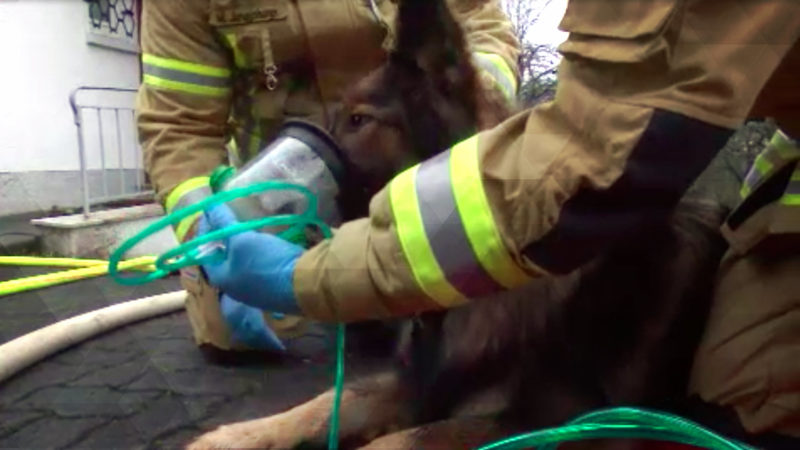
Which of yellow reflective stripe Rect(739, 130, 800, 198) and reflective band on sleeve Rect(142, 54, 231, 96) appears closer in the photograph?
yellow reflective stripe Rect(739, 130, 800, 198)

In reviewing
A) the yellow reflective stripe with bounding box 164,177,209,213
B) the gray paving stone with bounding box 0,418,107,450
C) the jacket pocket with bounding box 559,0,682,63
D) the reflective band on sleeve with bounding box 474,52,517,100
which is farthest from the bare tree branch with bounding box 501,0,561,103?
→ the gray paving stone with bounding box 0,418,107,450

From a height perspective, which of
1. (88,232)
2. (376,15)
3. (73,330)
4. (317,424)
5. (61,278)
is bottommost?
(88,232)

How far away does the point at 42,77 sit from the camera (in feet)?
18.6

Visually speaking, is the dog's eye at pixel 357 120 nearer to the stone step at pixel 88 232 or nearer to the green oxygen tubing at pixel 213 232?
the green oxygen tubing at pixel 213 232

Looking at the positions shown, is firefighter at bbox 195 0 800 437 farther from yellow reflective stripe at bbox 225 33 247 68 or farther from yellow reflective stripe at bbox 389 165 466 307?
yellow reflective stripe at bbox 225 33 247 68

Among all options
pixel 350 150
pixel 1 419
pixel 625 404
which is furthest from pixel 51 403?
pixel 625 404

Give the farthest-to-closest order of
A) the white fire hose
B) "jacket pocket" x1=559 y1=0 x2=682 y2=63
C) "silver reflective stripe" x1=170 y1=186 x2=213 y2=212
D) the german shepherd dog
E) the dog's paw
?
the white fire hose < "silver reflective stripe" x1=170 y1=186 x2=213 y2=212 < the dog's paw < the german shepherd dog < "jacket pocket" x1=559 y1=0 x2=682 y2=63

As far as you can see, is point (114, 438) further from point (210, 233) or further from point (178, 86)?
point (178, 86)

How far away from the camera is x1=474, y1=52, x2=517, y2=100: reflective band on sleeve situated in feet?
6.01

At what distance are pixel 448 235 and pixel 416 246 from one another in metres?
0.05

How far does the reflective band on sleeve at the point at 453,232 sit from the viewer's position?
1.08 metres

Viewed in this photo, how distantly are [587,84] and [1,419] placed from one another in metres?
1.82

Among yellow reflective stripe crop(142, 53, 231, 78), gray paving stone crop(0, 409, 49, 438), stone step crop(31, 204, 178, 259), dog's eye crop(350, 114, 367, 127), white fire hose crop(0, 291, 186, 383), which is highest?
yellow reflective stripe crop(142, 53, 231, 78)

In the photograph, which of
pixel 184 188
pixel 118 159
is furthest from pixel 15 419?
pixel 118 159
